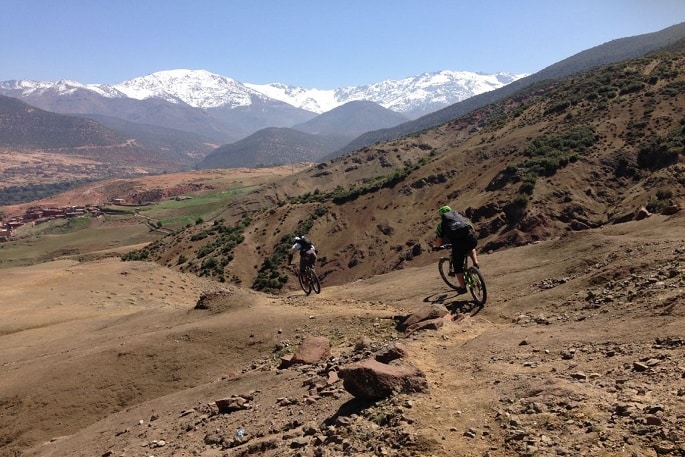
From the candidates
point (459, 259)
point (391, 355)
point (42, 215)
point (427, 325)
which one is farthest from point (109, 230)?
point (391, 355)

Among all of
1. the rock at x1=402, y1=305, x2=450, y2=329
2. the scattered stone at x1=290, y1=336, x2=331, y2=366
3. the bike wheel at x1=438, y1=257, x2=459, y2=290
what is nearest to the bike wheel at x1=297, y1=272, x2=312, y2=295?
the bike wheel at x1=438, y1=257, x2=459, y2=290

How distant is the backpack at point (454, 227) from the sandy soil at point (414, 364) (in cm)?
168

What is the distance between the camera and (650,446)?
4484mm

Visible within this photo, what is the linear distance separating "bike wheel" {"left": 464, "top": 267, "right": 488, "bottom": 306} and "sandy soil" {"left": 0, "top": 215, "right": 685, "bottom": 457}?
297 mm

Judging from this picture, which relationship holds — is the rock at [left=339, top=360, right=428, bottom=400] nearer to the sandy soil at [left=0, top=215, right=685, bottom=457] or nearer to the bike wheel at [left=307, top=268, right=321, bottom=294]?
the sandy soil at [left=0, top=215, right=685, bottom=457]

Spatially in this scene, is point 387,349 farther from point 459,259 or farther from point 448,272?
point 448,272

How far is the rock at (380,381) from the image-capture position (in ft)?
20.7

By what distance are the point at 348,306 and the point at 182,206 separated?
119 m

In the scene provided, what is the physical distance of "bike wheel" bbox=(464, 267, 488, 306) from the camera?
1137 cm

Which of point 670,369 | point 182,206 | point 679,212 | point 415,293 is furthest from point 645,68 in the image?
point 182,206

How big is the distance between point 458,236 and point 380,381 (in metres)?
5.78

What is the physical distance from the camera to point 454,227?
11352 mm

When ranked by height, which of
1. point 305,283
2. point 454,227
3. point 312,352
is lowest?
point 312,352

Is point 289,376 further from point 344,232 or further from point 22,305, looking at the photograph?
point 344,232
